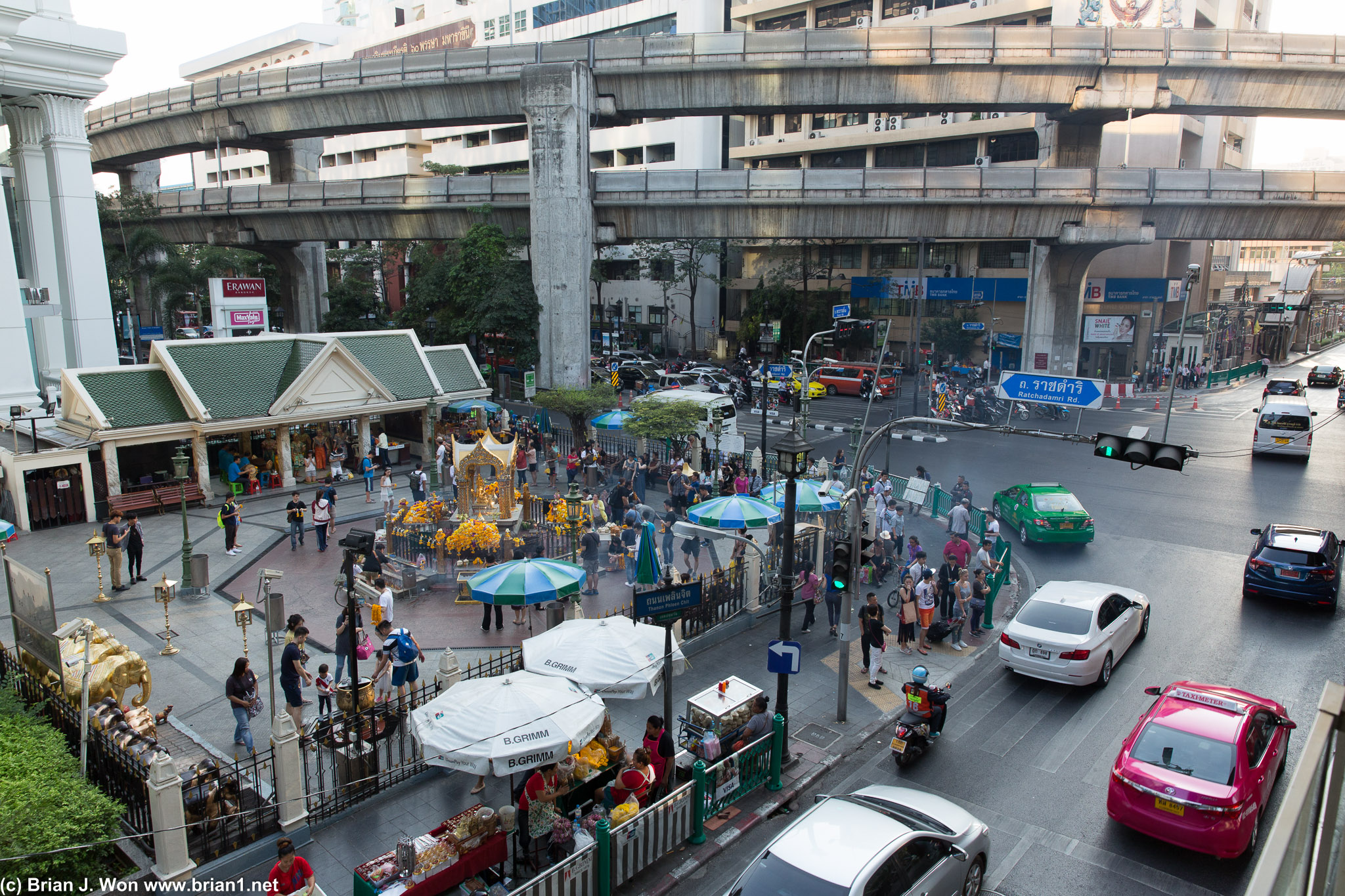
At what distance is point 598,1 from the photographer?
70750mm

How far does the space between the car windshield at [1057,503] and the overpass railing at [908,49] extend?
67.4 feet

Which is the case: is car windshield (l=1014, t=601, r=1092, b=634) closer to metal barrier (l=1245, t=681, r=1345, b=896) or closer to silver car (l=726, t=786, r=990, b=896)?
silver car (l=726, t=786, r=990, b=896)

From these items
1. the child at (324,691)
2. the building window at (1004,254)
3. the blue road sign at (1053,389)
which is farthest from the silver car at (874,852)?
the building window at (1004,254)

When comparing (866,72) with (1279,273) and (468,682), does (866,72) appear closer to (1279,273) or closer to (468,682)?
(468,682)

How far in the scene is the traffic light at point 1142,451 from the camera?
39.9 ft

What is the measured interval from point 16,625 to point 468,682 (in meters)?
6.88

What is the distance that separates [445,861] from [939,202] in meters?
34.2

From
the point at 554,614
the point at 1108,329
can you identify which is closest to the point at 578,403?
the point at 554,614

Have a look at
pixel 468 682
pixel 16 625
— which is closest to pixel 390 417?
pixel 16 625

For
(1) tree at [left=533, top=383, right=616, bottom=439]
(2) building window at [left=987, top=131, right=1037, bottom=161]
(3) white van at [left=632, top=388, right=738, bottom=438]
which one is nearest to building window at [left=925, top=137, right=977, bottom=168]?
(2) building window at [left=987, top=131, right=1037, bottom=161]

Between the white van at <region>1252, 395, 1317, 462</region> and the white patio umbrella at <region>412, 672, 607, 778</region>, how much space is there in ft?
97.1

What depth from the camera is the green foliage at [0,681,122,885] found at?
7.51 metres

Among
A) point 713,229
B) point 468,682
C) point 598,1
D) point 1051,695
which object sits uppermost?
point 598,1

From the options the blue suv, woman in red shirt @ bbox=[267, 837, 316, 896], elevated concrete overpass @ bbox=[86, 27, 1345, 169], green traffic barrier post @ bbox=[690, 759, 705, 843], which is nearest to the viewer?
woman in red shirt @ bbox=[267, 837, 316, 896]
